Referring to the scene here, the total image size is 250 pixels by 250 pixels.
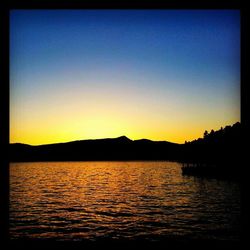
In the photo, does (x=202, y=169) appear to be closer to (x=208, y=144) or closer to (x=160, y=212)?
(x=208, y=144)

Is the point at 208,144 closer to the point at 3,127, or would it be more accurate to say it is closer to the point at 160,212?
the point at 160,212

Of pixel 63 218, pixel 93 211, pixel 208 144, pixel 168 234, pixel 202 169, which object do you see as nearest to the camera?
pixel 168 234

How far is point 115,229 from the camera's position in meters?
15.4

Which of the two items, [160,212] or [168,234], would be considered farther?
[160,212]

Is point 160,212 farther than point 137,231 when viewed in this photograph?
Yes

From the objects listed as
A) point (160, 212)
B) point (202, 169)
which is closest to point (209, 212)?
point (160, 212)

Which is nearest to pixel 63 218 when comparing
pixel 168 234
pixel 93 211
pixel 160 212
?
pixel 93 211

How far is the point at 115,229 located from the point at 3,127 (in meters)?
13.3

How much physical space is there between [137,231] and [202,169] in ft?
149

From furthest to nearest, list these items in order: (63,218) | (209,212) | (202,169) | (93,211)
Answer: (202,169) → (93,211) → (209,212) → (63,218)

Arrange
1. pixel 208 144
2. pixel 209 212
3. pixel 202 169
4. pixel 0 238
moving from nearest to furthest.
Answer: pixel 0 238 → pixel 209 212 → pixel 202 169 → pixel 208 144
